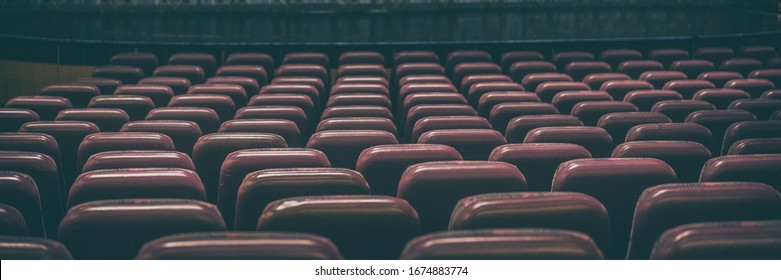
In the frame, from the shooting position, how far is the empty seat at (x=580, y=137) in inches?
68.4

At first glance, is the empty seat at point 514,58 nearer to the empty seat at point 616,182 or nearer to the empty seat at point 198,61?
the empty seat at point 198,61

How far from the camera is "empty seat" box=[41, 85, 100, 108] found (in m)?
2.79

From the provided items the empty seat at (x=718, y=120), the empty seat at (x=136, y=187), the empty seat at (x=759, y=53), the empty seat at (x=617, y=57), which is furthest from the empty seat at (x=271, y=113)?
the empty seat at (x=759, y=53)

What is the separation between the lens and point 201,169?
1640 millimetres

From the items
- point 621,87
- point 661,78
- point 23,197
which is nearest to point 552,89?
point 621,87

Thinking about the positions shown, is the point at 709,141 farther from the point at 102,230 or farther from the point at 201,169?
the point at 102,230

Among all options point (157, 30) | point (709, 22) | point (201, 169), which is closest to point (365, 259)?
point (201, 169)

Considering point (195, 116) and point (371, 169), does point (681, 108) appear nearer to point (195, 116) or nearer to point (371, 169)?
point (371, 169)

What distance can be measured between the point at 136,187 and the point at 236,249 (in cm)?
46

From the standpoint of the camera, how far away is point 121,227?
983 mm

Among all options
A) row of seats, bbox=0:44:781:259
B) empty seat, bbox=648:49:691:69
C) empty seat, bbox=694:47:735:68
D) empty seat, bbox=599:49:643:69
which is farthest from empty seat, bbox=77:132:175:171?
empty seat, bbox=694:47:735:68

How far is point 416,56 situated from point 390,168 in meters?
2.87

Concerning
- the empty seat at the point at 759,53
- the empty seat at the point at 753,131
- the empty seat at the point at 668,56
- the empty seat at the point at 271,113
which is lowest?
the empty seat at the point at 668,56

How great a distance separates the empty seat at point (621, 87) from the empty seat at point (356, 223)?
2013mm
